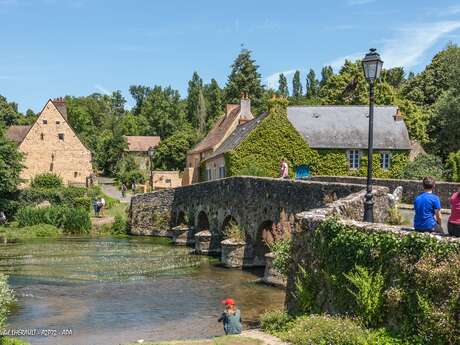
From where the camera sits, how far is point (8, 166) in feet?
154

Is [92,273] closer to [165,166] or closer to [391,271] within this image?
[391,271]

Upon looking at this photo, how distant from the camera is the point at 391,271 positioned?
35.9 feet

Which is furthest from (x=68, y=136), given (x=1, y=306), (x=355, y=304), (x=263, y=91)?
(x=355, y=304)

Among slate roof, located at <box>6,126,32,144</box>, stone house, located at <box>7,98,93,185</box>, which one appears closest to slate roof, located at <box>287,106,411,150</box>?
stone house, located at <box>7,98,93,185</box>

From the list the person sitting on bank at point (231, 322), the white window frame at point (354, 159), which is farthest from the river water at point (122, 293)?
the white window frame at point (354, 159)

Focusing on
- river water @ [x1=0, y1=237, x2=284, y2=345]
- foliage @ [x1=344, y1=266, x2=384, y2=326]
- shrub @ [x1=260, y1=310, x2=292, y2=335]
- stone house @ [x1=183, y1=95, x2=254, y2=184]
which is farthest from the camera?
stone house @ [x1=183, y1=95, x2=254, y2=184]

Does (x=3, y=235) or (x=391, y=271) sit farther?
(x=3, y=235)

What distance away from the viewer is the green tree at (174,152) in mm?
83562

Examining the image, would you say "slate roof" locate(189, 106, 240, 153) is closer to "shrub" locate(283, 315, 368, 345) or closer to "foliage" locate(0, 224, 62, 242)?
"foliage" locate(0, 224, 62, 242)

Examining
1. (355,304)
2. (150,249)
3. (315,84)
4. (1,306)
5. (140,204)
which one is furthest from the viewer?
(315,84)

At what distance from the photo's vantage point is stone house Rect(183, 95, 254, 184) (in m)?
50.1

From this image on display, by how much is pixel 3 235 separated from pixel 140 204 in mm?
9617

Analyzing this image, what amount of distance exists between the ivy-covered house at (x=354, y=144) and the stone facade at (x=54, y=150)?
26.3 metres

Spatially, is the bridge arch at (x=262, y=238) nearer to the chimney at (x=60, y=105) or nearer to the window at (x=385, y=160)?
the window at (x=385, y=160)
